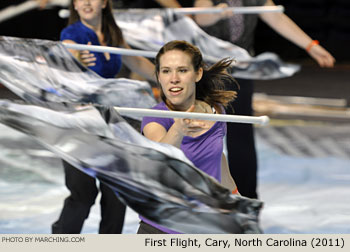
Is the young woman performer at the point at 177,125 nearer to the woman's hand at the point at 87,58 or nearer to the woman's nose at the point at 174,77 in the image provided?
the woman's nose at the point at 174,77

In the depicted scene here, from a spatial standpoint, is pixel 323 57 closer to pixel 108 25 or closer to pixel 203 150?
pixel 108 25

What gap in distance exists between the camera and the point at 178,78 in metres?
1.95

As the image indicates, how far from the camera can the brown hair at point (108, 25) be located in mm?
2686

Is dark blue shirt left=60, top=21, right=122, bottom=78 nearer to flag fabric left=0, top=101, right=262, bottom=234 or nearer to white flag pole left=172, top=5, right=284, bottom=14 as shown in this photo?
white flag pole left=172, top=5, right=284, bottom=14

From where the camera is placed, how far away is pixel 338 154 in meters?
4.64

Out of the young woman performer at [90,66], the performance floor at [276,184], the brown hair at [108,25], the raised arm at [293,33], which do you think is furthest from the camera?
the performance floor at [276,184]

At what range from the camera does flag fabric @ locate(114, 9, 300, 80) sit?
3.21 metres

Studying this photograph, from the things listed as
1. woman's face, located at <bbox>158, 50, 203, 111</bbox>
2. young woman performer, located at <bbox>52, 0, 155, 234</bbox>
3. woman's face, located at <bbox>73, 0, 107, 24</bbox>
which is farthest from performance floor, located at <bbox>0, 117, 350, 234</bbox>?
woman's face, located at <bbox>158, 50, 203, 111</bbox>

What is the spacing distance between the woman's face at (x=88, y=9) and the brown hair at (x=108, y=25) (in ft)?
0.15

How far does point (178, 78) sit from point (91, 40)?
0.75m

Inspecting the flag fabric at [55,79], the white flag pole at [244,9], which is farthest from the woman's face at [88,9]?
the white flag pole at [244,9]

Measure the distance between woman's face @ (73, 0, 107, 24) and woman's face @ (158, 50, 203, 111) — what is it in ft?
2.34

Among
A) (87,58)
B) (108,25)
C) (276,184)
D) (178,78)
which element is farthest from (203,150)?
(276,184)

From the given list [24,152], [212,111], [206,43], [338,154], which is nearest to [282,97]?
[338,154]
